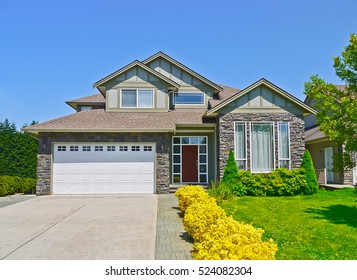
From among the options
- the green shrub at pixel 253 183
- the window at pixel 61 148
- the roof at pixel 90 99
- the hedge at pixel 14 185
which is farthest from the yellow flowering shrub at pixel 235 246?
the roof at pixel 90 99

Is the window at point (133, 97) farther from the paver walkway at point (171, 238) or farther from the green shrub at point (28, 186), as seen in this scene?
the paver walkway at point (171, 238)

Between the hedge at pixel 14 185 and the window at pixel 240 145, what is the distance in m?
12.3

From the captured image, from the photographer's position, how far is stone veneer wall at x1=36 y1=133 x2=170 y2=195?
14961mm

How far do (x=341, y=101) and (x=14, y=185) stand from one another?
16448 mm

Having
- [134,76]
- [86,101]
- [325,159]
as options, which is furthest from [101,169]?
[325,159]

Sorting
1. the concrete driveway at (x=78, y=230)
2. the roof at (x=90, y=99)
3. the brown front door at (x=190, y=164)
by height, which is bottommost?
the concrete driveway at (x=78, y=230)

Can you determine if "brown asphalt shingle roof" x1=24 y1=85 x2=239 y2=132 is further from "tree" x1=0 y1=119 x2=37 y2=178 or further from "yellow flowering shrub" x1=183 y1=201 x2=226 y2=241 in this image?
"tree" x1=0 y1=119 x2=37 y2=178

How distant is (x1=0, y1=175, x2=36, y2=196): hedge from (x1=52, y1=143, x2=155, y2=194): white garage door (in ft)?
9.01

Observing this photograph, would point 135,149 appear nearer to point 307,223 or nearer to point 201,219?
point 307,223

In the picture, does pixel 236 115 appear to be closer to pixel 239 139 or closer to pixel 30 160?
pixel 239 139

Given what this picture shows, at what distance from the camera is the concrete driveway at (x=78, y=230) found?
5.77 m

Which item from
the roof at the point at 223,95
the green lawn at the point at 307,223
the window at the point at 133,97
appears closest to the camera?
the green lawn at the point at 307,223

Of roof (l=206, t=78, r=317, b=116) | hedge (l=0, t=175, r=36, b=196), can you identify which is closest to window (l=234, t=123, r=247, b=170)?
roof (l=206, t=78, r=317, b=116)

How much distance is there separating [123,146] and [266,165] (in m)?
7.62
